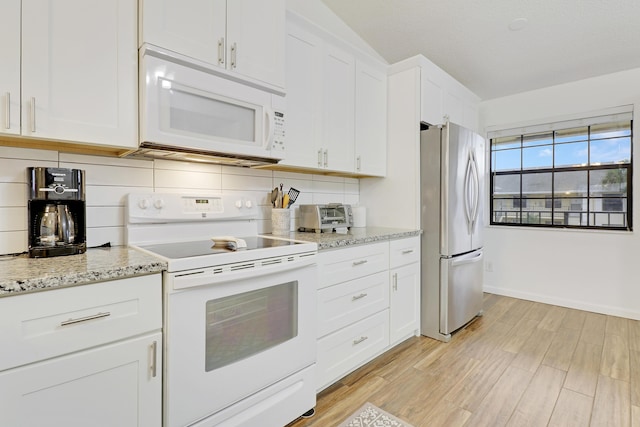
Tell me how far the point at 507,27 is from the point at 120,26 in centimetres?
284

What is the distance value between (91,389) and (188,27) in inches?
59.2

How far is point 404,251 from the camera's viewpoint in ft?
8.06

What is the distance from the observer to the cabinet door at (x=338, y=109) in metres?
2.29

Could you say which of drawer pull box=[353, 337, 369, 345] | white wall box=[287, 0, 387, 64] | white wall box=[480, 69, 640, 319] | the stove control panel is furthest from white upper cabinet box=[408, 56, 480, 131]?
drawer pull box=[353, 337, 369, 345]

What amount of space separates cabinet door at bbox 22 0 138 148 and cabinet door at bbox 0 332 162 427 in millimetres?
822

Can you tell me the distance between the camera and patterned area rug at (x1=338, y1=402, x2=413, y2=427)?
160 cm

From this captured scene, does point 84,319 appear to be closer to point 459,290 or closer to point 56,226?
point 56,226

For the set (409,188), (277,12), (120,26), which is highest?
(277,12)

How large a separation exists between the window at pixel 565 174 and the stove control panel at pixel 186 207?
332cm

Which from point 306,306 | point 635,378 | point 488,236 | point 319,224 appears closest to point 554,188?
point 488,236

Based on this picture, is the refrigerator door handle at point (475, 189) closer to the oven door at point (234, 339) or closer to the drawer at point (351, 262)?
the drawer at point (351, 262)

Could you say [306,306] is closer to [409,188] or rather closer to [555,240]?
[409,188]

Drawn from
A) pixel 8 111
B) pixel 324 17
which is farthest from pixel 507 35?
pixel 8 111

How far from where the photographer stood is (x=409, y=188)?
2.69m
